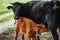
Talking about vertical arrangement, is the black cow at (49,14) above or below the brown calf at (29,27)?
above

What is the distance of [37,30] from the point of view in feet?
20.0

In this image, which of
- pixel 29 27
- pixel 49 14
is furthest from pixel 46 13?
pixel 29 27

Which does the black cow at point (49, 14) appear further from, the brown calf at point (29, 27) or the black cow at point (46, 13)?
the brown calf at point (29, 27)

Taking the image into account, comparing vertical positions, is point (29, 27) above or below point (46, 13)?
below

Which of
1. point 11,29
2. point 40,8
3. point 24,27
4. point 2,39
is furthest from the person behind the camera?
point 11,29

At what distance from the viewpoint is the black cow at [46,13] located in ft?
17.7

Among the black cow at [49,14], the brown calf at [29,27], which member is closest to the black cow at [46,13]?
the black cow at [49,14]

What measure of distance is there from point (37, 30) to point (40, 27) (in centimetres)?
12

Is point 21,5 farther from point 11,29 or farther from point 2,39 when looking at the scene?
point 11,29

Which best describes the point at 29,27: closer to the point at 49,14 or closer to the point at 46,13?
the point at 46,13

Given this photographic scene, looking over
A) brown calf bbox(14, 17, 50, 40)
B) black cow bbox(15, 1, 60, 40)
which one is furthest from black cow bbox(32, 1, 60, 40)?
brown calf bbox(14, 17, 50, 40)

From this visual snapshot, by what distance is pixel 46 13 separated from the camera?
5.61 meters

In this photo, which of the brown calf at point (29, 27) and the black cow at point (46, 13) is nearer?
the black cow at point (46, 13)

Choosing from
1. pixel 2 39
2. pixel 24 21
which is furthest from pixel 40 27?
pixel 2 39
